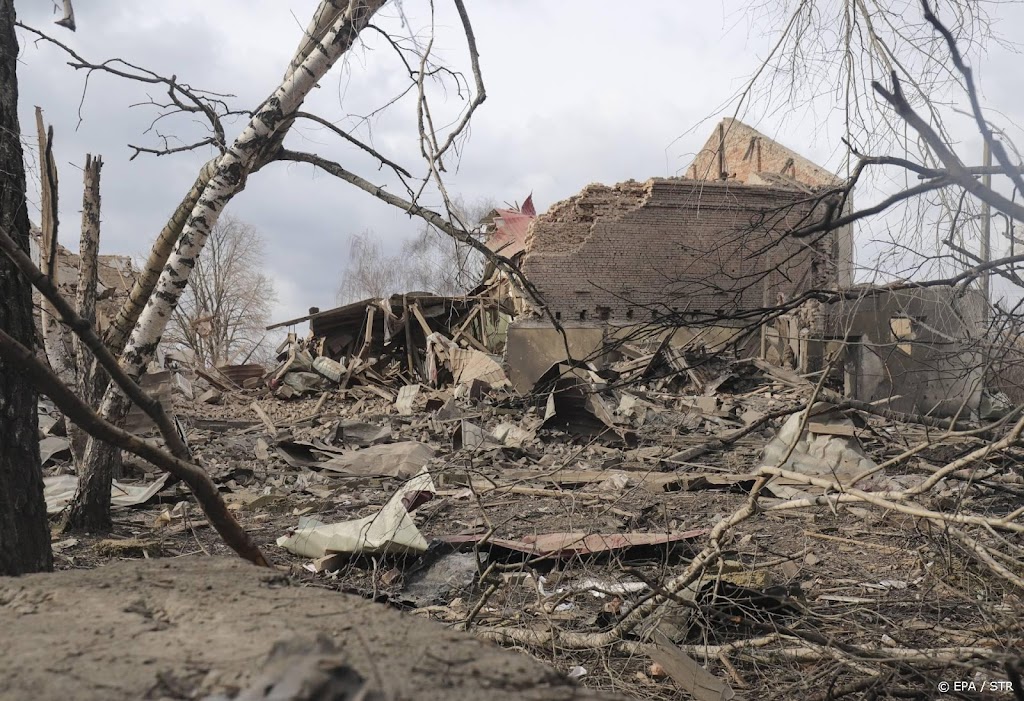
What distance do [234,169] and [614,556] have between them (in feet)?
10.8

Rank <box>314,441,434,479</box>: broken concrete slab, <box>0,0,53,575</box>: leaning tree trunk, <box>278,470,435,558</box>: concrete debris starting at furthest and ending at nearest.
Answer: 1. <box>314,441,434,479</box>: broken concrete slab
2. <box>278,470,435,558</box>: concrete debris
3. <box>0,0,53,575</box>: leaning tree trunk

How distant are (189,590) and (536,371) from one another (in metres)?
13.9

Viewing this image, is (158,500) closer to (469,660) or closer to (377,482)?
(377,482)

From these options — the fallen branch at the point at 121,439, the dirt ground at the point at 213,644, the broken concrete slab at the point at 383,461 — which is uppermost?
the fallen branch at the point at 121,439

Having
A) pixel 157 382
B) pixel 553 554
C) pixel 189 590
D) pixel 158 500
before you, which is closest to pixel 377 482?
pixel 158 500

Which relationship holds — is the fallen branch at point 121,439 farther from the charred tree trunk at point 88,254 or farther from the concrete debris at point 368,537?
the charred tree trunk at point 88,254

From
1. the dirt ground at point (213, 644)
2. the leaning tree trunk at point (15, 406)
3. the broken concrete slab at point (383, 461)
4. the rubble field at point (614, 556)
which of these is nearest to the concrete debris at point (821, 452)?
the rubble field at point (614, 556)

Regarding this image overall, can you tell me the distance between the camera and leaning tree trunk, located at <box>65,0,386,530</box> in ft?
14.2

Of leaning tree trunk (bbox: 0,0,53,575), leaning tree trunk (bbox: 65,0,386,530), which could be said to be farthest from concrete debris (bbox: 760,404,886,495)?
leaning tree trunk (bbox: 0,0,53,575)

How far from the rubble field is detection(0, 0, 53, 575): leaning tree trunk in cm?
101

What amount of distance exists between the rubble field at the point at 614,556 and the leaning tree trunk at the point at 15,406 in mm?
1009

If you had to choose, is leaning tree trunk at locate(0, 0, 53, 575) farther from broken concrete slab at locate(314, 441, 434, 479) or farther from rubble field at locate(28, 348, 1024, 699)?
broken concrete slab at locate(314, 441, 434, 479)

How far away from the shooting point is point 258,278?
3525 centimetres

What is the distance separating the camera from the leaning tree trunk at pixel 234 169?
434 centimetres
